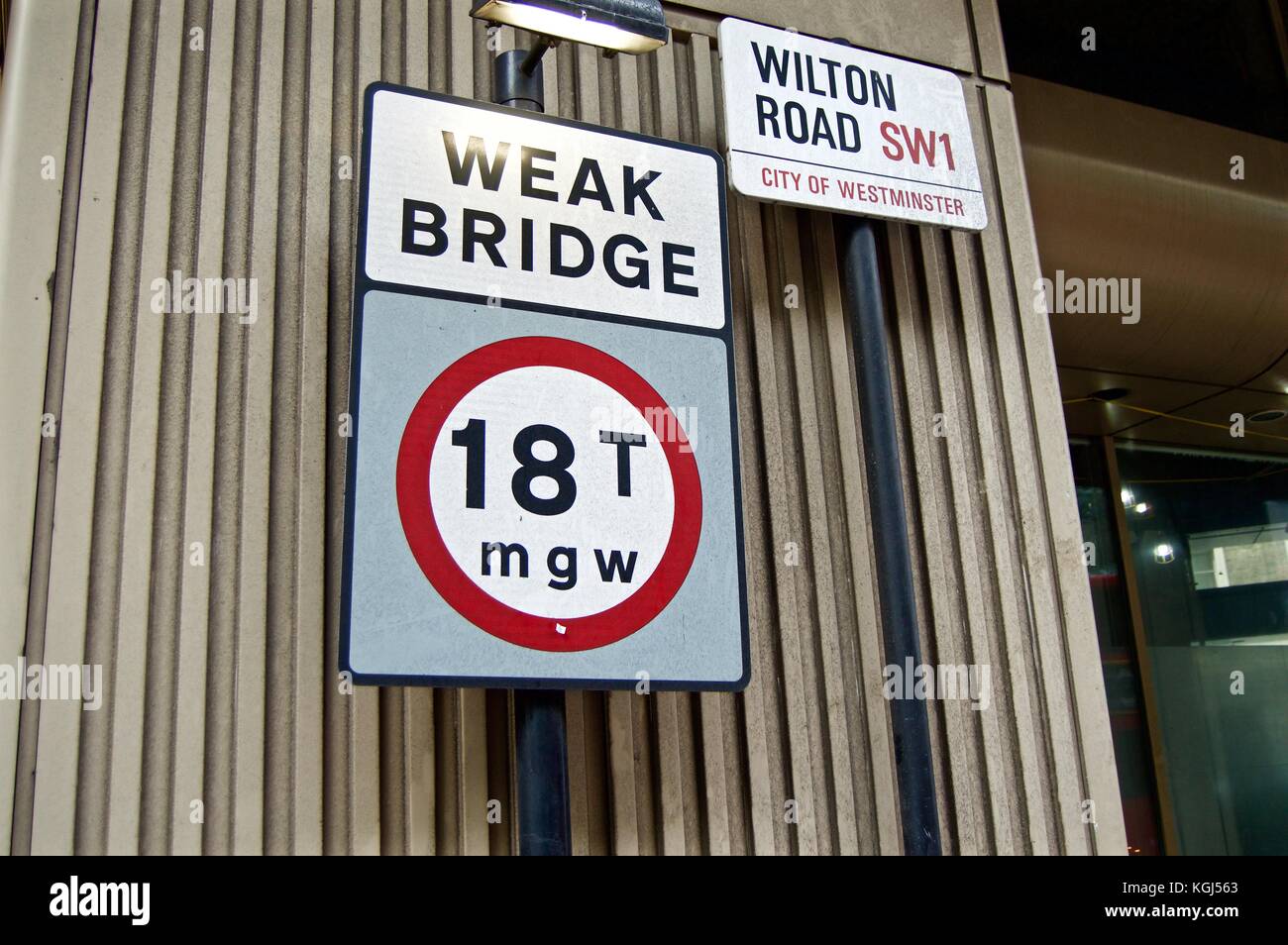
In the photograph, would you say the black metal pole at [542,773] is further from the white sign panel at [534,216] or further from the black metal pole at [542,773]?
the white sign panel at [534,216]

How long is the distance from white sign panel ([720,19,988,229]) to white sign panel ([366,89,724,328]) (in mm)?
532

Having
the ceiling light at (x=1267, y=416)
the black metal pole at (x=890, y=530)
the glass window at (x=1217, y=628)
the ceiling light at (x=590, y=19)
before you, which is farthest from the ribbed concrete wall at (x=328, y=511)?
the glass window at (x=1217, y=628)

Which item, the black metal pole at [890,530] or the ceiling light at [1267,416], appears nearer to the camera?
the black metal pole at [890,530]

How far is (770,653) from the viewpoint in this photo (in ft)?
6.67

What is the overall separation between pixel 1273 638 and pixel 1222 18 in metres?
2.74

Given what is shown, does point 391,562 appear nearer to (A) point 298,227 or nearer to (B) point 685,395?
(B) point 685,395

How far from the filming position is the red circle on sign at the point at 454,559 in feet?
4.26

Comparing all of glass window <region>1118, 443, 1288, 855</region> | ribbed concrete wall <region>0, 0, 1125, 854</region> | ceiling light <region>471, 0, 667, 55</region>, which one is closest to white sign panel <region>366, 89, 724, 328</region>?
ceiling light <region>471, 0, 667, 55</region>

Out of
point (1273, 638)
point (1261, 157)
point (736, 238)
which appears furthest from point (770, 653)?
point (1273, 638)

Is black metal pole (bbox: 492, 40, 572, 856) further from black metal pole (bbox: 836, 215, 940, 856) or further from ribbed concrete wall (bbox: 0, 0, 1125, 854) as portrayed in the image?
black metal pole (bbox: 836, 215, 940, 856)

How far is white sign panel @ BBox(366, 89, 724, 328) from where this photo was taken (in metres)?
1.45

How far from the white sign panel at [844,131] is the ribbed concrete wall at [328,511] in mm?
150

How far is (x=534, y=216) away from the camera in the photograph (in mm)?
1533

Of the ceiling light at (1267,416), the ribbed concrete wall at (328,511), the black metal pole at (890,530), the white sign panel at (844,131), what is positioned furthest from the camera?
the ceiling light at (1267,416)
